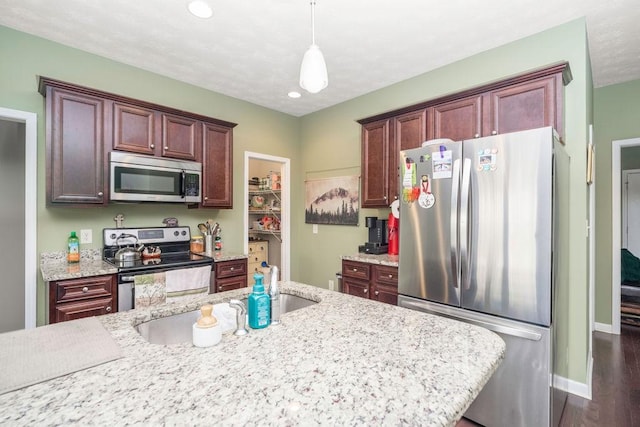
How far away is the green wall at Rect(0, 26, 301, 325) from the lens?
2518mm

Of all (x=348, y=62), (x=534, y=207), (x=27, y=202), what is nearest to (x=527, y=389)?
(x=534, y=207)

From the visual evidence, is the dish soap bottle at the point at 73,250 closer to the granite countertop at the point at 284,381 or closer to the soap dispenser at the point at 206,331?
the granite countertop at the point at 284,381

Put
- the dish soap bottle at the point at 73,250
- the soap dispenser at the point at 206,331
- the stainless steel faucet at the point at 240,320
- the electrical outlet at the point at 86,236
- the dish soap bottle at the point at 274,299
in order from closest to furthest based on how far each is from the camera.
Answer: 1. the soap dispenser at the point at 206,331
2. the stainless steel faucet at the point at 240,320
3. the dish soap bottle at the point at 274,299
4. the dish soap bottle at the point at 73,250
5. the electrical outlet at the point at 86,236

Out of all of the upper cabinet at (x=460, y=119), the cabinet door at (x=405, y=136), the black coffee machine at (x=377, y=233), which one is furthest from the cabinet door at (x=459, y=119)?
the black coffee machine at (x=377, y=233)

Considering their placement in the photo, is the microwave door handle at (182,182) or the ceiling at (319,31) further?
the microwave door handle at (182,182)

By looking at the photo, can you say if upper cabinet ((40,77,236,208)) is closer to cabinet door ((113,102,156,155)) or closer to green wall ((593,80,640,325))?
cabinet door ((113,102,156,155))

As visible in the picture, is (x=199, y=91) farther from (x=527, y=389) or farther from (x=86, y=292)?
(x=527, y=389)

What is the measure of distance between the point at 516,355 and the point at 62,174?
346cm

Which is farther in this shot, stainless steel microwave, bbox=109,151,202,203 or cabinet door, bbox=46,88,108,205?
stainless steel microwave, bbox=109,151,202,203

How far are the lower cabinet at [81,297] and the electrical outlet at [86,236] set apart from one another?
28.5 inches

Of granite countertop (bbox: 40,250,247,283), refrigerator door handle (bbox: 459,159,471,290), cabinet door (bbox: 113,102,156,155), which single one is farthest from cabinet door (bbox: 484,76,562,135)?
cabinet door (bbox: 113,102,156,155)

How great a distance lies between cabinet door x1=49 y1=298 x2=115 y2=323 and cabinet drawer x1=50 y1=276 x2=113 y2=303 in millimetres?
35

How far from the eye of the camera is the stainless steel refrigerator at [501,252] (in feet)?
5.82

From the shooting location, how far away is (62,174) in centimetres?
246
